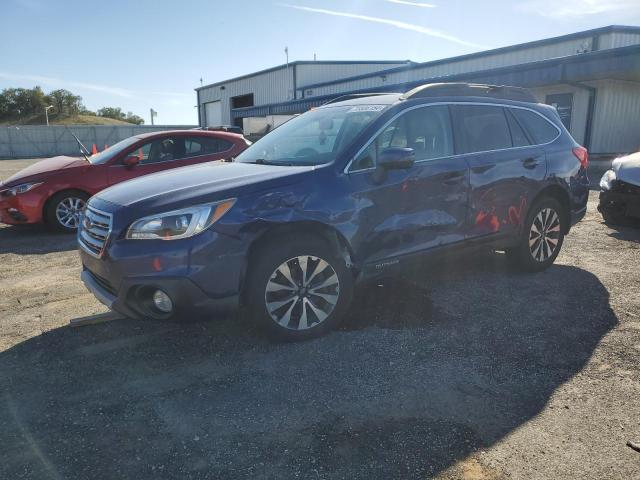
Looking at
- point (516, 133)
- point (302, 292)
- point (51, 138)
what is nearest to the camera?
point (302, 292)

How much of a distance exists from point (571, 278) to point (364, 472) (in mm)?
3884

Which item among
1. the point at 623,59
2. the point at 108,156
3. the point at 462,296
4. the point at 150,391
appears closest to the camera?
the point at 150,391

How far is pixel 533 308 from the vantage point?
432cm

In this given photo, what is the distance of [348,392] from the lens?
2.97 metres

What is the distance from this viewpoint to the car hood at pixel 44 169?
7374 mm

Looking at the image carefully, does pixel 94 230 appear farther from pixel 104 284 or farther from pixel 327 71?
pixel 327 71

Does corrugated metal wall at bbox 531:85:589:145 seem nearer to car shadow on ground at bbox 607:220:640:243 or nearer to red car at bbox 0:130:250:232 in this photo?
car shadow on ground at bbox 607:220:640:243

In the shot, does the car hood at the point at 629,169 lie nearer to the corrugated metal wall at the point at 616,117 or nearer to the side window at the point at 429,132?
the side window at the point at 429,132

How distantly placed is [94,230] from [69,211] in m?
4.70

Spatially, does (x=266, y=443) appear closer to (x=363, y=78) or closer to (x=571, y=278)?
(x=571, y=278)

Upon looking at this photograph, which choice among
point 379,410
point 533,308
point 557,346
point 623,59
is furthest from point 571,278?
point 623,59

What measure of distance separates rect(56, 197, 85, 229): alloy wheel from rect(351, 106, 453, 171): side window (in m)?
5.67

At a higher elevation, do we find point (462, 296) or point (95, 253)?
point (95, 253)

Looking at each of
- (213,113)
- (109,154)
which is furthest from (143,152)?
(213,113)
